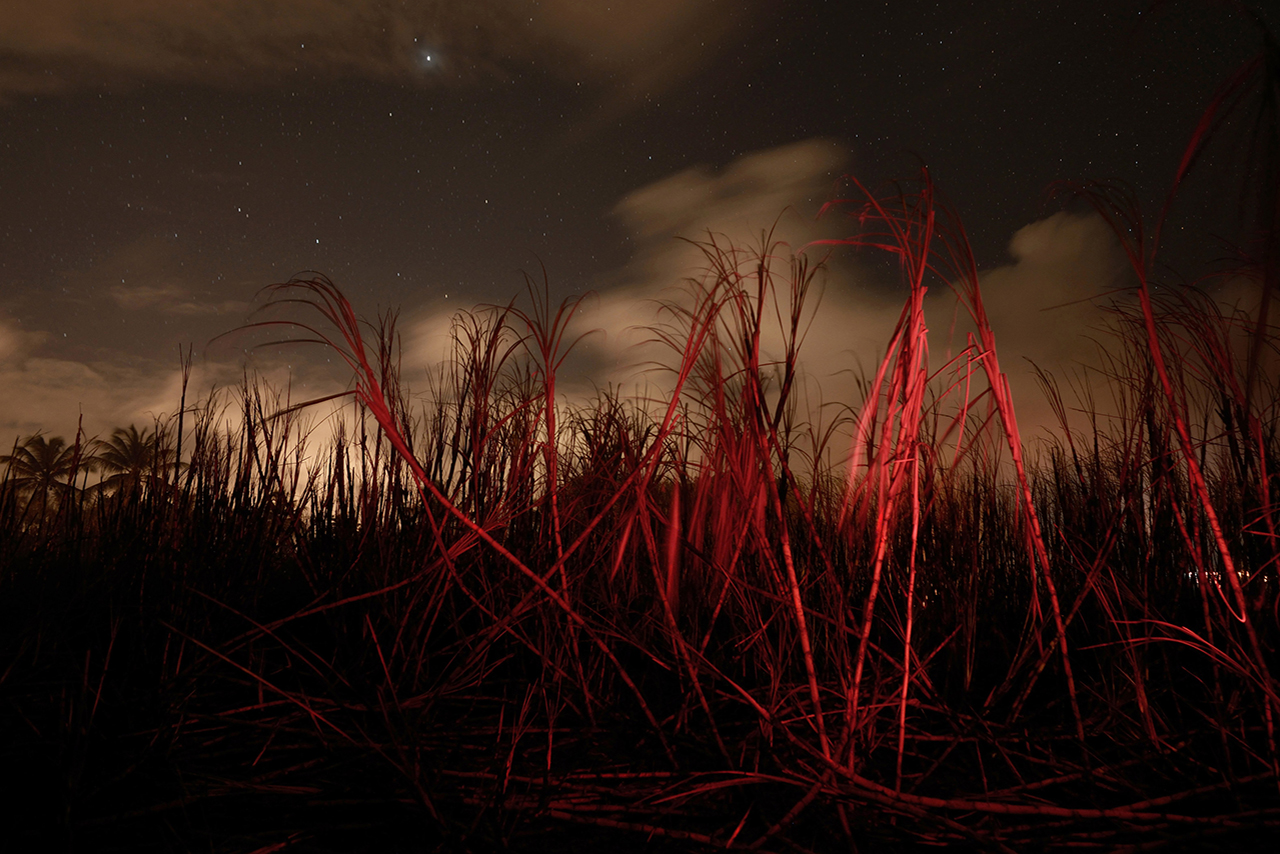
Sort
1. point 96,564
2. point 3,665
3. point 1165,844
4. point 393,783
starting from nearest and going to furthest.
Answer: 1. point 1165,844
2. point 393,783
3. point 3,665
4. point 96,564

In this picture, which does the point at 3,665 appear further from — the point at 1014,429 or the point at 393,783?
the point at 1014,429

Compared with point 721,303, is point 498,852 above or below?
below

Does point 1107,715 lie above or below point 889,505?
below

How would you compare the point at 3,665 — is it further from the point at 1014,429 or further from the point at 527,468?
the point at 1014,429

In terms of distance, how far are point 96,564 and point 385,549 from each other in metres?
1.05

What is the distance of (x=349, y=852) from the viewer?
1.12 m

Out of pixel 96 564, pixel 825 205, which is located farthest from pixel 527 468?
→ pixel 96 564

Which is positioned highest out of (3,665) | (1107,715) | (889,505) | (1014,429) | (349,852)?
(1014,429)

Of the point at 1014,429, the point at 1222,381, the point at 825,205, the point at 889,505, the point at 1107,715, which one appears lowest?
the point at 1107,715

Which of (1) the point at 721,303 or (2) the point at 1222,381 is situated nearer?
(1) the point at 721,303

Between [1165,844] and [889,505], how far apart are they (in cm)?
58

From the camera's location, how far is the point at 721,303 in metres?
1.18

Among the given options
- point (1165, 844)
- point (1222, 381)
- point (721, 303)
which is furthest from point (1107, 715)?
point (721, 303)

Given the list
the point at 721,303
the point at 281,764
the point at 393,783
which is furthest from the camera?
the point at 281,764
